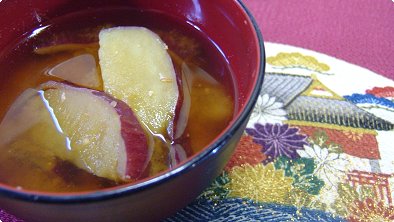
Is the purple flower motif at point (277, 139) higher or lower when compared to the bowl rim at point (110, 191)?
higher

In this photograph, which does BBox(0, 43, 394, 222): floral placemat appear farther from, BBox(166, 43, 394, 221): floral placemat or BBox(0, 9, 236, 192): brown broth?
BBox(0, 9, 236, 192): brown broth

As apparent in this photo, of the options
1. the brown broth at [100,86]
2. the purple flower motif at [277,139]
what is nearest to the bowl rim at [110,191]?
the brown broth at [100,86]

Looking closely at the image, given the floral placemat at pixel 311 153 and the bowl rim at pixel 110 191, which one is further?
the floral placemat at pixel 311 153

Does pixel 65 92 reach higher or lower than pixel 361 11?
lower

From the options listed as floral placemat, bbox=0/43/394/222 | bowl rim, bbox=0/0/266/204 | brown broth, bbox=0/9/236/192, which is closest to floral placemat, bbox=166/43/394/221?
floral placemat, bbox=0/43/394/222

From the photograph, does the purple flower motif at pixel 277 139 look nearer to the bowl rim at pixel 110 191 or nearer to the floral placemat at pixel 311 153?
the floral placemat at pixel 311 153

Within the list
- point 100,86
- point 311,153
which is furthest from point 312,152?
point 100,86

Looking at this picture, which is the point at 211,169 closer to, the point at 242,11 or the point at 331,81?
the point at 242,11

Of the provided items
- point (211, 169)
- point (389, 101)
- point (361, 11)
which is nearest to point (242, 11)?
point (211, 169)
